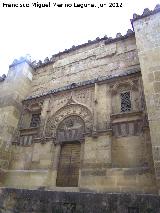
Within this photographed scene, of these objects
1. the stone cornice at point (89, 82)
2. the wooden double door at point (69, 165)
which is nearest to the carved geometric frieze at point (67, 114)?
the stone cornice at point (89, 82)

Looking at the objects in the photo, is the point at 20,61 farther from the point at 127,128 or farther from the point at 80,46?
the point at 127,128

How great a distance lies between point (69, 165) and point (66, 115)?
6.76ft

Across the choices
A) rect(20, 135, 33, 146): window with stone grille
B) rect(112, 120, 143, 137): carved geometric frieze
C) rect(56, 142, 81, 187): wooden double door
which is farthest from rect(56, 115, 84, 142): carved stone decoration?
rect(20, 135, 33, 146): window with stone grille

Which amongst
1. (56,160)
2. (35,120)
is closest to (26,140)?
(35,120)

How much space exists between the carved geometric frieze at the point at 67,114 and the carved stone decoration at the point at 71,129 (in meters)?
0.16

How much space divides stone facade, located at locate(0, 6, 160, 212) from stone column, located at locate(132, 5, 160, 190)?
0.09 feet

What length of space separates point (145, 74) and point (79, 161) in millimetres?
3727

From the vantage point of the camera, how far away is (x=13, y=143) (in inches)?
348

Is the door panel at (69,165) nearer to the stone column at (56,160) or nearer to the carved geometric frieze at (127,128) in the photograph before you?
the stone column at (56,160)

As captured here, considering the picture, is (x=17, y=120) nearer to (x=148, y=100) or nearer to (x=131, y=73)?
(x=131, y=73)

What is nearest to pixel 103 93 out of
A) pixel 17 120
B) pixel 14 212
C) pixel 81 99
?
pixel 81 99

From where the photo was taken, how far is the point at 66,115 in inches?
331

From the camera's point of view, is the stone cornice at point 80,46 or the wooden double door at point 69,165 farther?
the stone cornice at point 80,46

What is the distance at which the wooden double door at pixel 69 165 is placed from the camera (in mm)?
7018
